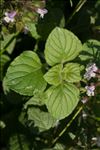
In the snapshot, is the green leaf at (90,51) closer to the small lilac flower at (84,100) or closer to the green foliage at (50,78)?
the green foliage at (50,78)

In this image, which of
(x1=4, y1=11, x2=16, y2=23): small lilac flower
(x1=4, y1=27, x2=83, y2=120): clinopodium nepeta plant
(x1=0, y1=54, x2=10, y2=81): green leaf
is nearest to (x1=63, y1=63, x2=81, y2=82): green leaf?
(x1=4, y1=27, x2=83, y2=120): clinopodium nepeta plant

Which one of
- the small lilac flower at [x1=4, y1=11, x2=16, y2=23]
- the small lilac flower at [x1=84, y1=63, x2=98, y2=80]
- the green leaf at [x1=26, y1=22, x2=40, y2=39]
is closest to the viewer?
the small lilac flower at [x1=84, y1=63, x2=98, y2=80]

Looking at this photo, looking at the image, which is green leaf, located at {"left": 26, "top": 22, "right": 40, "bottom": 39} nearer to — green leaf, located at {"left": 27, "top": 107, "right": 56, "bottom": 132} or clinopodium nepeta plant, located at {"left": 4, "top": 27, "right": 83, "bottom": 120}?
clinopodium nepeta plant, located at {"left": 4, "top": 27, "right": 83, "bottom": 120}

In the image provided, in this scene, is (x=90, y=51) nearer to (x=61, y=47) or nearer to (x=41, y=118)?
(x=61, y=47)

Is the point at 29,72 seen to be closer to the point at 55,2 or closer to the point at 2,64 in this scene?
the point at 2,64

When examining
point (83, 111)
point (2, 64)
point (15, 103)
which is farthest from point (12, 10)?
point (83, 111)

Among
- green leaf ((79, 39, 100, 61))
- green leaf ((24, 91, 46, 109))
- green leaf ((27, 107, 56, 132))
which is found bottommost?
green leaf ((27, 107, 56, 132))

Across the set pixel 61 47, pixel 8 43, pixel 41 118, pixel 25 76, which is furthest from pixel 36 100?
pixel 8 43
